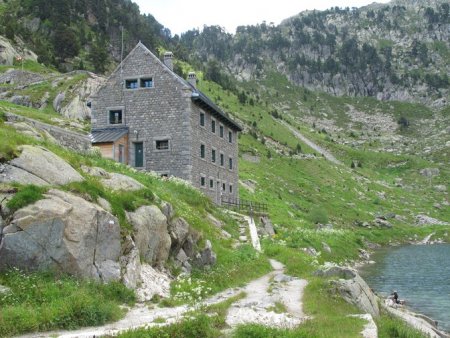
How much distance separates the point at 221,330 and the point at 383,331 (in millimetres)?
6025

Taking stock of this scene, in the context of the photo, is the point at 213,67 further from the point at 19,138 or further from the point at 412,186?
the point at 19,138

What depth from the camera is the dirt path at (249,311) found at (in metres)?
12.1

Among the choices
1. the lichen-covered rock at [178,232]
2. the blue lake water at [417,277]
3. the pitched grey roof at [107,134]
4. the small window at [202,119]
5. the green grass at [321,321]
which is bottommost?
the blue lake water at [417,277]

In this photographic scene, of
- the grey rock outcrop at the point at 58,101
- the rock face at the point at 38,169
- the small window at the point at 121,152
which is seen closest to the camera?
the rock face at the point at 38,169

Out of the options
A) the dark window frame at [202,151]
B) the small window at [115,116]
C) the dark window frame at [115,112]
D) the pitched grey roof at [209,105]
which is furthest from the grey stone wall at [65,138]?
the dark window frame at [202,151]

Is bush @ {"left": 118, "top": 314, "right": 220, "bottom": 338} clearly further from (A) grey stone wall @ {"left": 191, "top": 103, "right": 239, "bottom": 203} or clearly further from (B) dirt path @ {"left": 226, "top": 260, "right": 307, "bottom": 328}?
(A) grey stone wall @ {"left": 191, "top": 103, "right": 239, "bottom": 203}

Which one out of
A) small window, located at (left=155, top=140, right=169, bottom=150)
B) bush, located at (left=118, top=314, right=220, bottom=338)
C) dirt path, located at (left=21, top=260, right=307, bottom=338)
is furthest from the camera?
small window, located at (left=155, top=140, right=169, bottom=150)

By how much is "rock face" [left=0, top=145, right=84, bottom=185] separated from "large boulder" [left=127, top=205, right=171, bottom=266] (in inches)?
106

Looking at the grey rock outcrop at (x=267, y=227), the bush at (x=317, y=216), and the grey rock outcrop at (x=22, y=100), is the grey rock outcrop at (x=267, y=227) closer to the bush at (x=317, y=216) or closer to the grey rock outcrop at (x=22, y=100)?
the bush at (x=317, y=216)

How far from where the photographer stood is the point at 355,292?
18.1 m

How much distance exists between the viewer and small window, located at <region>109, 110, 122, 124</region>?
42959 mm

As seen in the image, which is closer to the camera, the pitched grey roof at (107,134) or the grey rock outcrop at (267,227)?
the pitched grey roof at (107,134)

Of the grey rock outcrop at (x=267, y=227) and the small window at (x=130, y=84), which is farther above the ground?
the small window at (x=130, y=84)

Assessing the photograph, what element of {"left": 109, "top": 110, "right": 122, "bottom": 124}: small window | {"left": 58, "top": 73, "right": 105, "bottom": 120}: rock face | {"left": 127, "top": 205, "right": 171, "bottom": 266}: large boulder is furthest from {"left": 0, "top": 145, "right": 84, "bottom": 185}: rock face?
{"left": 58, "top": 73, "right": 105, "bottom": 120}: rock face
